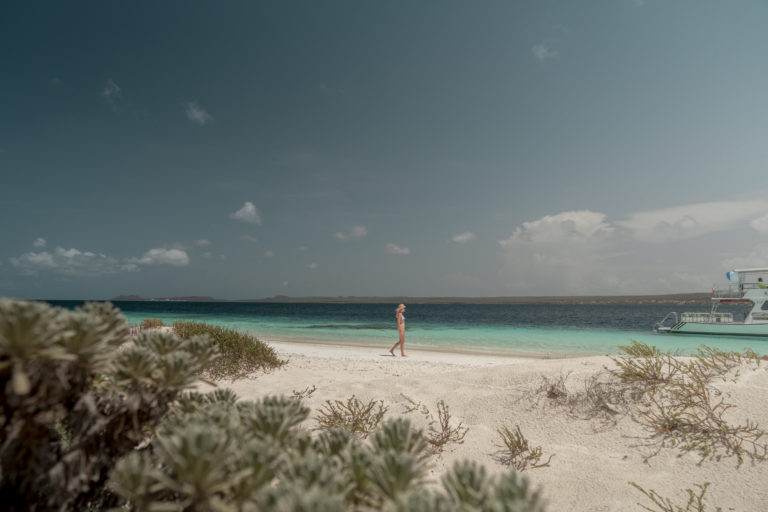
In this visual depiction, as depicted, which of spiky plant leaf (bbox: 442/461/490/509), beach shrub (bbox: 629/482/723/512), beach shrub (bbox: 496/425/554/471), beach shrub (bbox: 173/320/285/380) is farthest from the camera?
beach shrub (bbox: 173/320/285/380)

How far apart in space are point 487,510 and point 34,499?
1854 mm

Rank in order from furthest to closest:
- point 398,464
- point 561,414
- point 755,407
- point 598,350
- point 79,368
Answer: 1. point 598,350
2. point 561,414
3. point 755,407
4. point 79,368
5. point 398,464

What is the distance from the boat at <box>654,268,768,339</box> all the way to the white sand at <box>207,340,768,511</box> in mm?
24789

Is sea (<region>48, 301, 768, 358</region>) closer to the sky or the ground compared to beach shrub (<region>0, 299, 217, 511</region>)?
closer to the ground

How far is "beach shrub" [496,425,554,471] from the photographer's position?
3.73 m

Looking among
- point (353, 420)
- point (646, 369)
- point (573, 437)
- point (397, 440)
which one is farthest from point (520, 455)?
point (397, 440)

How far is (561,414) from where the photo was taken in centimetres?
472

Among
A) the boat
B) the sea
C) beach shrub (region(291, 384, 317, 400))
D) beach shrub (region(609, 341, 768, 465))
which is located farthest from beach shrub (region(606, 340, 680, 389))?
the boat

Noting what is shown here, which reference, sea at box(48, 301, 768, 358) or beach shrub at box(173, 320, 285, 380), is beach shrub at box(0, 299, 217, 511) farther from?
sea at box(48, 301, 768, 358)

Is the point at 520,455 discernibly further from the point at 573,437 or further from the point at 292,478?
the point at 292,478

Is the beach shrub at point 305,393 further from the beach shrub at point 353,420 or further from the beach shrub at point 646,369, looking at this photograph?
the beach shrub at point 646,369

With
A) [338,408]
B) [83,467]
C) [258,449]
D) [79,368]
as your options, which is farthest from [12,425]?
[338,408]

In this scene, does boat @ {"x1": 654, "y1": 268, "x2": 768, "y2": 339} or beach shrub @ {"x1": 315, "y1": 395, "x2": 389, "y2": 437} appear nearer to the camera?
beach shrub @ {"x1": 315, "y1": 395, "x2": 389, "y2": 437}

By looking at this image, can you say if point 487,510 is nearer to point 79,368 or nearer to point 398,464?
point 398,464
